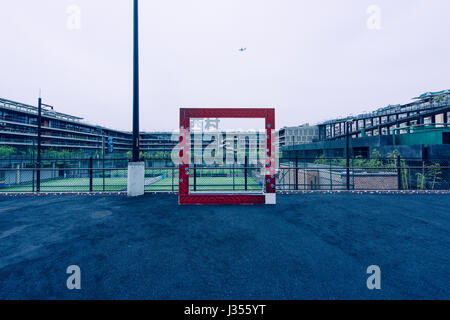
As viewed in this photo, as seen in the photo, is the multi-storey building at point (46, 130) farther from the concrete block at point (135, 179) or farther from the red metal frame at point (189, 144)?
the red metal frame at point (189, 144)

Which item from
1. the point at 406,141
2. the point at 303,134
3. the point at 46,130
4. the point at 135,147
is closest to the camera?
the point at 135,147

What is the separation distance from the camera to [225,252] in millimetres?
3428

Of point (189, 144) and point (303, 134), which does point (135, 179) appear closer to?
point (189, 144)

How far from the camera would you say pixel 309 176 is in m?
18.1

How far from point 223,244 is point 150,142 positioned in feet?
342

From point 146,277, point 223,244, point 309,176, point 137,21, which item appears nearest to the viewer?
point 146,277

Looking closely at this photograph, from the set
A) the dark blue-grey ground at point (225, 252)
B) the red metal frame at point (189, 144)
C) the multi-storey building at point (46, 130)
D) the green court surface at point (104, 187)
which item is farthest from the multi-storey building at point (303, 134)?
the dark blue-grey ground at point (225, 252)

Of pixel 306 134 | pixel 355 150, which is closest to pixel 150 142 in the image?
pixel 306 134

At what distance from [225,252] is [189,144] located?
14.7 feet

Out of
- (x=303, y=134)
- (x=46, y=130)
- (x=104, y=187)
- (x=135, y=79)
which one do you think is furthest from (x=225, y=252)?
(x=303, y=134)

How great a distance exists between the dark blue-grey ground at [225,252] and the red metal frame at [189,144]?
103 cm

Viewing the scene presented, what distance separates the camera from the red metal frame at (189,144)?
7.01 metres
